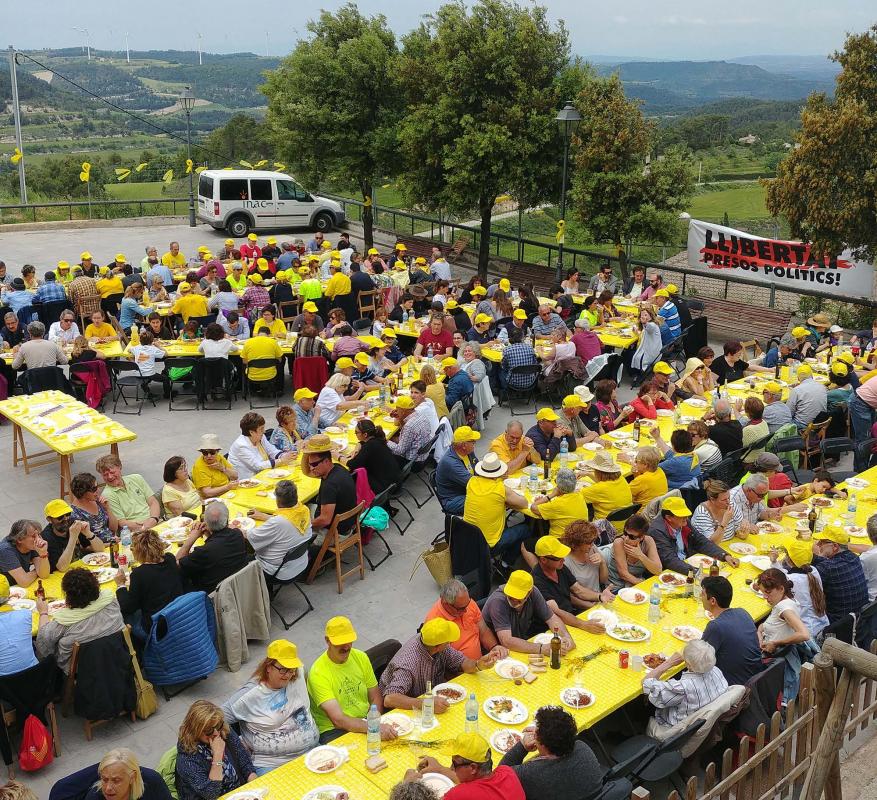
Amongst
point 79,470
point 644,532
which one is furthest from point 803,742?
point 79,470

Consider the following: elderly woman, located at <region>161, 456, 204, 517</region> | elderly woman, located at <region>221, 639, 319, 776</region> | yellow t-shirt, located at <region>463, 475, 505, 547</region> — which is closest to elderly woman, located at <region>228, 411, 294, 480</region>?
elderly woman, located at <region>161, 456, 204, 517</region>

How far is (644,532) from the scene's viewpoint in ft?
26.1

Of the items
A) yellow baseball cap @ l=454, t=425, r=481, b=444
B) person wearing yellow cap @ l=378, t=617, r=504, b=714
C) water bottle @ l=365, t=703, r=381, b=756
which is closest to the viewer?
water bottle @ l=365, t=703, r=381, b=756

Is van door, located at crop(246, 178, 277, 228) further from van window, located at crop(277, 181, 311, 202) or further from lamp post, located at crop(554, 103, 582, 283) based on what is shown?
lamp post, located at crop(554, 103, 582, 283)

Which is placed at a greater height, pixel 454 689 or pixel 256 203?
pixel 256 203

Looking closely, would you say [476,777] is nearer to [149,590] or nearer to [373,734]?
[373,734]

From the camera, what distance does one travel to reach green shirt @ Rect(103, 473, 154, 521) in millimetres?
8977

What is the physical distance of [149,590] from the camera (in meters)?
7.38

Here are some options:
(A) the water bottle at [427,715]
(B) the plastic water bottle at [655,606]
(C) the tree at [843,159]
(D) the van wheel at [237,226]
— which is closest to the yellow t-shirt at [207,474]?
(A) the water bottle at [427,715]

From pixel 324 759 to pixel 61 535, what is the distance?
3720mm

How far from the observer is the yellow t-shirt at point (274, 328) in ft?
48.6

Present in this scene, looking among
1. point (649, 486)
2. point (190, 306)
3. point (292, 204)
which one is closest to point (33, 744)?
point (649, 486)

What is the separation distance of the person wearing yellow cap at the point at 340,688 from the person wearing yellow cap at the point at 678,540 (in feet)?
9.74

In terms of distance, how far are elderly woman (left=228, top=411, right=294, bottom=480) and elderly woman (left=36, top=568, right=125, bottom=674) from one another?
3115 mm
